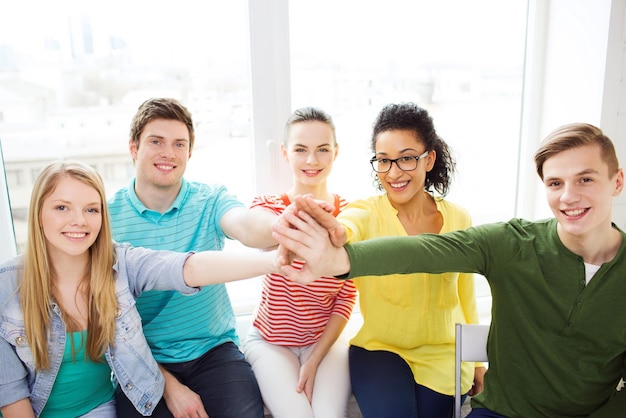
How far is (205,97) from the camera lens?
2.16 meters

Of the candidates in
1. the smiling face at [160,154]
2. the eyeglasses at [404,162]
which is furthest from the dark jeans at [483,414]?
the smiling face at [160,154]

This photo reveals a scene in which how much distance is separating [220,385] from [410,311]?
25.1 inches

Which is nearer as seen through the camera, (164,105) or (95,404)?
(95,404)

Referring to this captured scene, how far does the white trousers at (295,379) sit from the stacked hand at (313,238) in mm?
496

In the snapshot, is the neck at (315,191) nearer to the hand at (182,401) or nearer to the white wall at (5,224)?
the hand at (182,401)

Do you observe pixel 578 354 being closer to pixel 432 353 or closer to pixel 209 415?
pixel 432 353

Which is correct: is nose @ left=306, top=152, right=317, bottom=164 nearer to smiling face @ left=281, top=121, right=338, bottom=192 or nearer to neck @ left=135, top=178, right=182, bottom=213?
smiling face @ left=281, top=121, right=338, bottom=192

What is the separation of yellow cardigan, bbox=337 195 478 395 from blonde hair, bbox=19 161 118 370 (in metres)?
0.71

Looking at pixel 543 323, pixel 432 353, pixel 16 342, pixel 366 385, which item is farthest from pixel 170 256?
pixel 543 323

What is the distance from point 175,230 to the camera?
5.47 ft

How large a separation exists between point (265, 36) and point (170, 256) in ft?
3.46

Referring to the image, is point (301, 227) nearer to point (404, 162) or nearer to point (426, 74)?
point (404, 162)

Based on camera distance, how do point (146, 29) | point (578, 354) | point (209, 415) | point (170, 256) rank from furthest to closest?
point (146, 29) → point (209, 415) → point (170, 256) → point (578, 354)

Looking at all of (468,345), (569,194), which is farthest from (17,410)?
(569,194)
